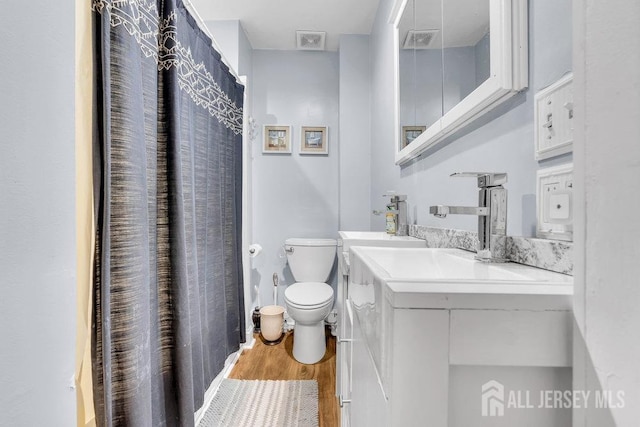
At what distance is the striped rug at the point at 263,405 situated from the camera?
1423 millimetres

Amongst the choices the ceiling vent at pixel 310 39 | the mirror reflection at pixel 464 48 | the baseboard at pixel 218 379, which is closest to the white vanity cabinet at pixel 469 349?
the mirror reflection at pixel 464 48

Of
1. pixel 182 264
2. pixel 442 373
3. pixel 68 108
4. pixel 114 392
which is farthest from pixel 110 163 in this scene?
pixel 442 373

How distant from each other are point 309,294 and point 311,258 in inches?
15.1

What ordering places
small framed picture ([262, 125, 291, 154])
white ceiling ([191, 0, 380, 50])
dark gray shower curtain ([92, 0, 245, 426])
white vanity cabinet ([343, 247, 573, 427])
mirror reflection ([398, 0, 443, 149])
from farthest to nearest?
small framed picture ([262, 125, 291, 154]) → white ceiling ([191, 0, 380, 50]) → mirror reflection ([398, 0, 443, 149]) → dark gray shower curtain ([92, 0, 245, 426]) → white vanity cabinet ([343, 247, 573, 427])

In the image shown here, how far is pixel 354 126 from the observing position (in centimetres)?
244

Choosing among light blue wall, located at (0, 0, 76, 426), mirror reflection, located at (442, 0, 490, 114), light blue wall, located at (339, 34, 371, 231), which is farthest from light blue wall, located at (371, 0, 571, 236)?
light blue wall, located at (0, 0, 76, 426)

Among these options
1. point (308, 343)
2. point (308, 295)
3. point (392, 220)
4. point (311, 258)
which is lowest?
point (308, 343)

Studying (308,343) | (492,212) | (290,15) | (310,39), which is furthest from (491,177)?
(310,39)

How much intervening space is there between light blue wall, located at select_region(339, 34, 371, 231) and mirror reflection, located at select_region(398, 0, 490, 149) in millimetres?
879

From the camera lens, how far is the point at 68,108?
55 cm

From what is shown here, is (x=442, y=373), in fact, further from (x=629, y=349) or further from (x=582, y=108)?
(x=582, y=108)

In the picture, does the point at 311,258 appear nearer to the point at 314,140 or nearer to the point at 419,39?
the point at 314,140

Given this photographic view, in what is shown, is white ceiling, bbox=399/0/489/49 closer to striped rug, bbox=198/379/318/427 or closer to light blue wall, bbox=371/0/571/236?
light blue wall, bbox=371/0/571/236

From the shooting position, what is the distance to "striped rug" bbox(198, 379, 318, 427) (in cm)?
142
